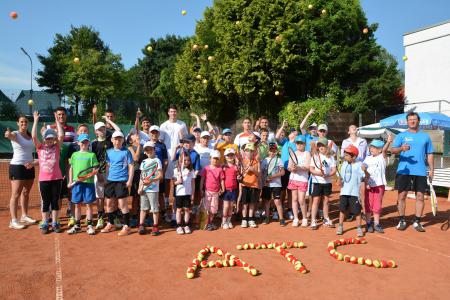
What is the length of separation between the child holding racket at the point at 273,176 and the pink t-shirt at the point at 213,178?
1.01m

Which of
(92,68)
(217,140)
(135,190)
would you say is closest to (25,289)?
(135,190)

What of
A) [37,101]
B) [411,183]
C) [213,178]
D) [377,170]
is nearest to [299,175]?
[377,170]

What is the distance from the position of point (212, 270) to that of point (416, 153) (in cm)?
475

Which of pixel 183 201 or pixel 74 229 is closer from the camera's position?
pixel 74 229

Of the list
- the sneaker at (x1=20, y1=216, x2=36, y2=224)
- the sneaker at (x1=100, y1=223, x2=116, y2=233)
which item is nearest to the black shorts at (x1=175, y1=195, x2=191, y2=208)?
the sneaker at (x1=100, y1=223, x2=116, y2=233)

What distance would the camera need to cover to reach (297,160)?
758 centimetres

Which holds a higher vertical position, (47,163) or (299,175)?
(47,163)

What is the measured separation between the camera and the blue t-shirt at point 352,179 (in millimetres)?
6910

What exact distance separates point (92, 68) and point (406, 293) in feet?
121

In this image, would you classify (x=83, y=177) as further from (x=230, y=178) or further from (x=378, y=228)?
(x=378, y=228)

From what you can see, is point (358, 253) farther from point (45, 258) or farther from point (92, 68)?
point (92, 68)

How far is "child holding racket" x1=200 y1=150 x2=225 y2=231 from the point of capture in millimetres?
7141

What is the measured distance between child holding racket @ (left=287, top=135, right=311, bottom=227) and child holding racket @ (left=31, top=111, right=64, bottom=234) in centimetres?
452

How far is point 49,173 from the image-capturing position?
6.56m
